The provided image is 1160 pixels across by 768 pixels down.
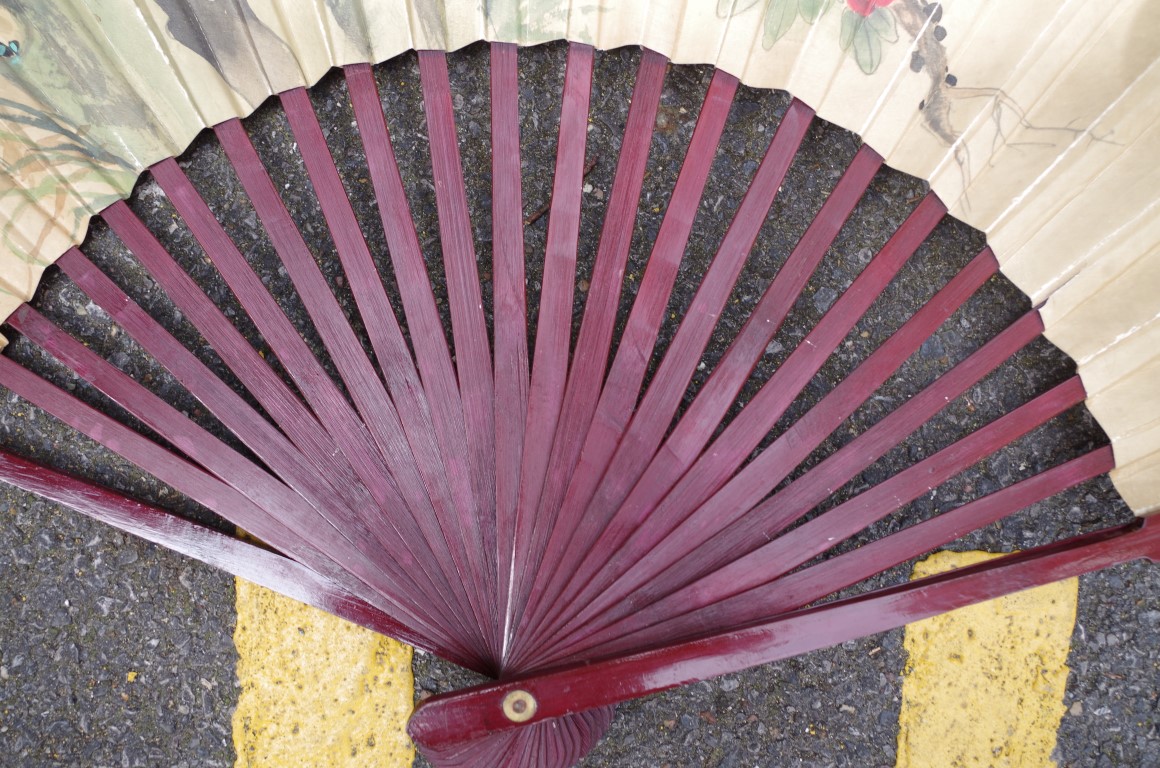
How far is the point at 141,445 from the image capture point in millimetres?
1377

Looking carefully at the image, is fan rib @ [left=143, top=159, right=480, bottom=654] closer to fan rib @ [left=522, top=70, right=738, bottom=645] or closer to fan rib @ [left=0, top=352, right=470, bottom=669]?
fan rib @ [left=0, top=352, right=470, bottom=669]

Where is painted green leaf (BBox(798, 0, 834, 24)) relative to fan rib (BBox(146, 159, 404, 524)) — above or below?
above

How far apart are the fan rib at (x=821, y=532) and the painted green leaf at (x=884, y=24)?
26.2 inches

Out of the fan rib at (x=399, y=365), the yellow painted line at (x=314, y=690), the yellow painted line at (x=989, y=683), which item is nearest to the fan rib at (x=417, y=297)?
the fan rib at (x=399, y=365)

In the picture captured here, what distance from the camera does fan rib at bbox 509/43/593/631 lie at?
1.28 meters

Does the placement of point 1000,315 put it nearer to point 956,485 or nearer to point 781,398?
point 956,485

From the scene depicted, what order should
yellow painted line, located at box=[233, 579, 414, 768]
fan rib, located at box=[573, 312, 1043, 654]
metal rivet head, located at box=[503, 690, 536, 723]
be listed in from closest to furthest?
metal rivet head, located at box=[503, 690, 536, 723], fan rib, located at box=[573, 312, 1043, 654], yellow painted line, located at box=[233, 579, 414, 768]

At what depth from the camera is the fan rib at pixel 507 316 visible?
4.22 feet

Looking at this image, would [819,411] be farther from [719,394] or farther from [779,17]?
[779,17]

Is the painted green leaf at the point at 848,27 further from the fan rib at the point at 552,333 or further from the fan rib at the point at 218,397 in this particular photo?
the fan rib at the point at 218,397

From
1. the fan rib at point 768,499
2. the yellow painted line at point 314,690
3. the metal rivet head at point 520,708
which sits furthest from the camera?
the yellow painted line at point 314,690

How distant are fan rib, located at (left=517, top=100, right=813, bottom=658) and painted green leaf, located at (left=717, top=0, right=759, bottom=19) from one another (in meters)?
0.19

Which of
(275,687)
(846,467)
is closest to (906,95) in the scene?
(846,467)

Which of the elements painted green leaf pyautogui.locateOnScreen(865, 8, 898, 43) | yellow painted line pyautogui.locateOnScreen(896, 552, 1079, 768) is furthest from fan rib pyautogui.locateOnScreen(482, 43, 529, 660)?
yellow painted line pyautogui.locateOnScreen(896, 552, 1079, 768)
